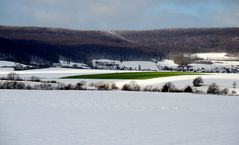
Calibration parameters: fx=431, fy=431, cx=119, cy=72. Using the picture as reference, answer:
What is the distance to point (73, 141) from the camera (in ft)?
40.2

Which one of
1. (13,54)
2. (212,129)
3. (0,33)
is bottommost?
(212,129)

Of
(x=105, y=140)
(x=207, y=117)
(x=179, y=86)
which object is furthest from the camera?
(x=179, y=86)

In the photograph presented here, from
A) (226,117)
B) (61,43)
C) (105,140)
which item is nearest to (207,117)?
(226,117)

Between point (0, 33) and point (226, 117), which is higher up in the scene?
point (0, 33)

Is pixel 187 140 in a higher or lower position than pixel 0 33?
lower

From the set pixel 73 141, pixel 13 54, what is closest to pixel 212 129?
pixel 73 141

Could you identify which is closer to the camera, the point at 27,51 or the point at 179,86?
the point at 179,86

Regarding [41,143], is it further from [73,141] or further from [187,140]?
[187,140]

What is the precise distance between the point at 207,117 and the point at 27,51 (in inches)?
3832

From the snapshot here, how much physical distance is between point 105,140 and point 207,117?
8.65 m

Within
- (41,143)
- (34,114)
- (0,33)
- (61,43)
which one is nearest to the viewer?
(41,143)

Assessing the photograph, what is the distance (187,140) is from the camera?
1309cm

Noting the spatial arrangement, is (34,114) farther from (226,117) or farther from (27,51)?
(27,51)

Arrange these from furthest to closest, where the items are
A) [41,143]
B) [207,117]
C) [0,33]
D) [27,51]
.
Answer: [0,33], [27,51], [207,117], [41,143]
